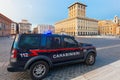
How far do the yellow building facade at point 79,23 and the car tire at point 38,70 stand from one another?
345 feet

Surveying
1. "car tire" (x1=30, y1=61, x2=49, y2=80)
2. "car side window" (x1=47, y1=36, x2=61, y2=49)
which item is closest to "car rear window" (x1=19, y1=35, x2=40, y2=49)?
"car side window" (x1=47, y1=36, x2=61, y2=49)

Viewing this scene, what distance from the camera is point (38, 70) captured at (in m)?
5.10

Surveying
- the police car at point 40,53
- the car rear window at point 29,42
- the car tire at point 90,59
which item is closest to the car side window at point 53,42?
the police car at point 40,53

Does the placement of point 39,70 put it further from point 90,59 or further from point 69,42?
point 90,59

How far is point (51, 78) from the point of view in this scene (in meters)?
5.13

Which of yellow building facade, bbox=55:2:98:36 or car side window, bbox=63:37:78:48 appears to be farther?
yellow building facade, bbox=55:2:98:36

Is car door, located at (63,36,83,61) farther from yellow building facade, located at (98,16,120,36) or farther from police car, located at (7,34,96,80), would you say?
yellow building facade, located at (98,16,120,36)

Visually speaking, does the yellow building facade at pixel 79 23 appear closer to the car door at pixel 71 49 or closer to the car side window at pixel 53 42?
the car door at pixel 71 49

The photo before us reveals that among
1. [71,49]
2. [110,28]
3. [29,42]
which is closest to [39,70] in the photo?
[29,42]

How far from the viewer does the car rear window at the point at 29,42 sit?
4793 millimetres

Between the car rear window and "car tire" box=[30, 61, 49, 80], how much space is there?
684 millimetres

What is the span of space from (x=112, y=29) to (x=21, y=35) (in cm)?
13529

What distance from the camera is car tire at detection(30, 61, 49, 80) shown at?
195 inches

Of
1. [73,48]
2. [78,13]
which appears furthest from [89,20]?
[73,48]
